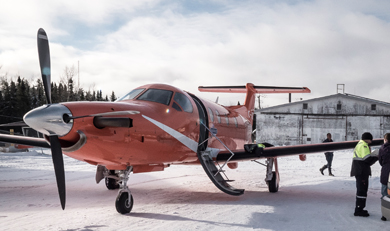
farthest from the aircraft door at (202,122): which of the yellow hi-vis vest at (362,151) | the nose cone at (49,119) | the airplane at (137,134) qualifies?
the nose cone at (49,119)

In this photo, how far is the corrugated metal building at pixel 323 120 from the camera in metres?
32.8

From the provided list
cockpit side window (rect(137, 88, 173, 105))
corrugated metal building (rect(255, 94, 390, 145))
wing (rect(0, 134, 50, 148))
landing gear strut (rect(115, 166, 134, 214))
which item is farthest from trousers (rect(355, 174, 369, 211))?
corrugated metal building (rect(255, 94, 390, 145))

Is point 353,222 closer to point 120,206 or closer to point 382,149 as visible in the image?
point 382,149

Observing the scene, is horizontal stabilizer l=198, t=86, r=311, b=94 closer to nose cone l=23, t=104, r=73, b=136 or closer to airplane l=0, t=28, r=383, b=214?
airplane l=0, t=28, r=383, b=214

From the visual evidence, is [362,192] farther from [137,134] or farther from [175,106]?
[137,134]

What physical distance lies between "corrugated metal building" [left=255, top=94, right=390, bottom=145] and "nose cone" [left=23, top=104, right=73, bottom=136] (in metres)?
31.5

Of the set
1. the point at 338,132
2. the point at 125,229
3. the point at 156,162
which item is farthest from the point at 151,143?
the point at 338,132

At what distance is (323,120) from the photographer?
34.2 metres

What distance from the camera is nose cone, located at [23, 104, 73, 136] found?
17.1 feet

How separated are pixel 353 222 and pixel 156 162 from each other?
414 cm

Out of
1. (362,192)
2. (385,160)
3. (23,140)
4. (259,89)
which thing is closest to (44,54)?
(23,140)

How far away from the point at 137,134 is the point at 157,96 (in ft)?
4.65

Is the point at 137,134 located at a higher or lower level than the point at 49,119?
lower

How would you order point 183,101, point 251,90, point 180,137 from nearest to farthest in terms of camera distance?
point 180,137 → point 183,101 → point 251,90
